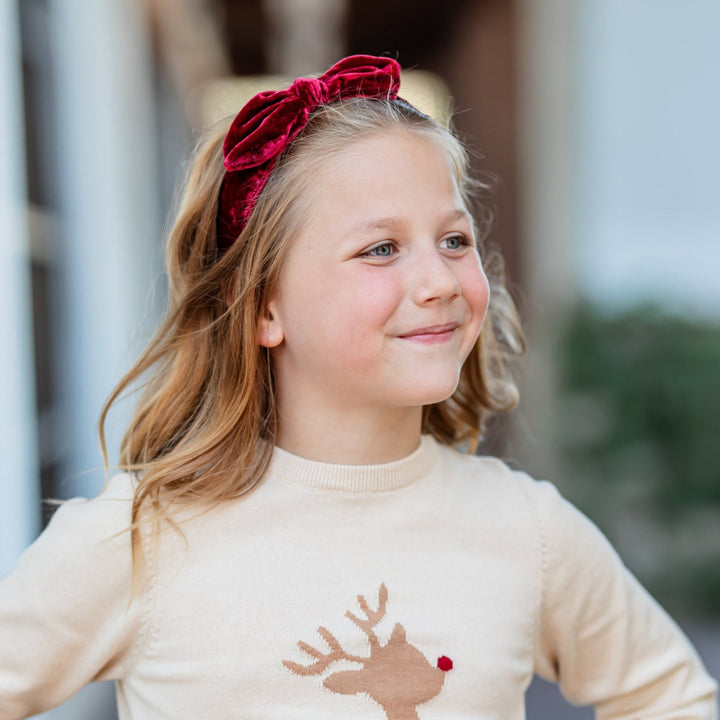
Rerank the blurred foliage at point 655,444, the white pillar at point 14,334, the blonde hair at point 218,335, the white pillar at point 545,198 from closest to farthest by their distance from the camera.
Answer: the blonde hair at point 218,335 → the white pillar at point 14,334 → the blurred foliage at point 655,444 → the white pillar at point 545,198

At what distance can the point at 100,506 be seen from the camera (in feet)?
4.86

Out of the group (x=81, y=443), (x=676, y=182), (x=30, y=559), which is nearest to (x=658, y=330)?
(x=676, y=182)

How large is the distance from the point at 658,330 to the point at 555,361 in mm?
631

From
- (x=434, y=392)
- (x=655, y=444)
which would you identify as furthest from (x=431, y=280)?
(x=655, y=444)

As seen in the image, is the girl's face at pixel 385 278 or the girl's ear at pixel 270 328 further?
the girl's ear at pixel 270 328

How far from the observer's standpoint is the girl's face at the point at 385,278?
4.84 ft

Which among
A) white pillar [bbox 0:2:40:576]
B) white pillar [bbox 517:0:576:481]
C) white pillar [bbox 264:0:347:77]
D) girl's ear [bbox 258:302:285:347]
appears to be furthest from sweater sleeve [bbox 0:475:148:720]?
white pillar [bbox 264:0:347:77]

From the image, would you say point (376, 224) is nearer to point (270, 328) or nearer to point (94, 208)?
point (270, 328)

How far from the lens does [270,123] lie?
1.57 m

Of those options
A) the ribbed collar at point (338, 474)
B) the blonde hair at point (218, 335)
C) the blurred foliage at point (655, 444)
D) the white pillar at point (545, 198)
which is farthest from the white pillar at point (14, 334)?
the white pillar at point (545, 198)

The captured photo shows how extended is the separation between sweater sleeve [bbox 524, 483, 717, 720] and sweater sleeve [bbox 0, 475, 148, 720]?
0.68 meters

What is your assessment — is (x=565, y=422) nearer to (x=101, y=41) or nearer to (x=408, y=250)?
(x=101, y=41)

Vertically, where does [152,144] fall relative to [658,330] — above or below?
above

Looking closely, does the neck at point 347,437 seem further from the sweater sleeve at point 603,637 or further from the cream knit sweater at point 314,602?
the sweater sleeve at point 603,637
